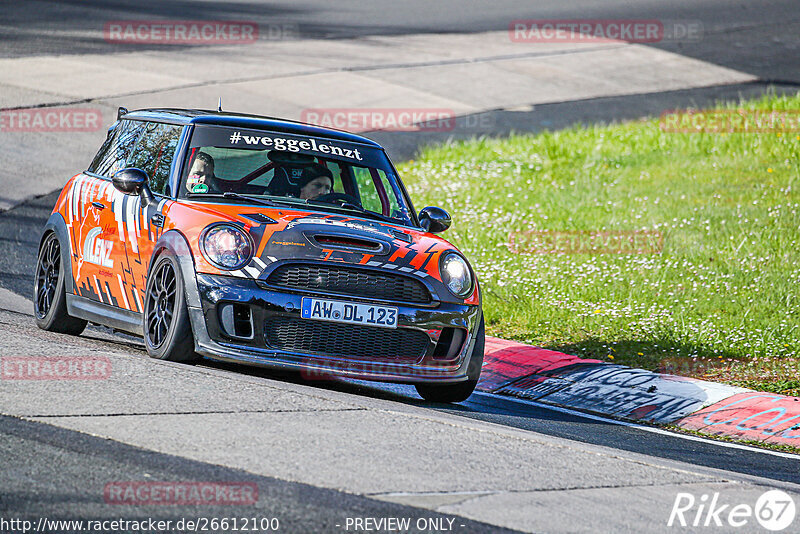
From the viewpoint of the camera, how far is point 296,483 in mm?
4844

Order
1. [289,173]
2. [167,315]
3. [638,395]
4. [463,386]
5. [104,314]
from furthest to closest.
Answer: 1. [638,395]
2. [104,314]
3. [289,173]
4. [463,386]
5. [167,315]

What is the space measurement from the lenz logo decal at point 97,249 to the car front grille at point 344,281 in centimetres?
171

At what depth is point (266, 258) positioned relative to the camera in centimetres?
705

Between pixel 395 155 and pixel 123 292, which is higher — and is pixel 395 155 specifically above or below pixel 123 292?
below

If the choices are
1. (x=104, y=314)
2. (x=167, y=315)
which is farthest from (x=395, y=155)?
(x=167, y=315)

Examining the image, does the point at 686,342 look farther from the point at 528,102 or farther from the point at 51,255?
the point at 528,102

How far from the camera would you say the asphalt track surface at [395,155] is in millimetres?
4594

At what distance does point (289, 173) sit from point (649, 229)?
6932 mm

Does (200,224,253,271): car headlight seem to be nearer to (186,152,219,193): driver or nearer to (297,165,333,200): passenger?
(186,152,219,193): driver

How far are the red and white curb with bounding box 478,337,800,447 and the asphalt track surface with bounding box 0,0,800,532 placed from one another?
1.44 ft

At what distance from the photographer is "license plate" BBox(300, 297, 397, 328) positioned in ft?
23.0

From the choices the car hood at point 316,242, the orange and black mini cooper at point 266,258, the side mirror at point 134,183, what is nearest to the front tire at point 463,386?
the orange and black mini cooper at point 266,258

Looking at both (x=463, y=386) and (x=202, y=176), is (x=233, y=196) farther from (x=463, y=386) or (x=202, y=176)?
(x=463, y=386)

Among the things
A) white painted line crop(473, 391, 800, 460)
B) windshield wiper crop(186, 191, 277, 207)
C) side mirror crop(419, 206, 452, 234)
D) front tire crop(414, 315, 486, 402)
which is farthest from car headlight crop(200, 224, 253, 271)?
white painted line crop(473, 391, 800, 460)
